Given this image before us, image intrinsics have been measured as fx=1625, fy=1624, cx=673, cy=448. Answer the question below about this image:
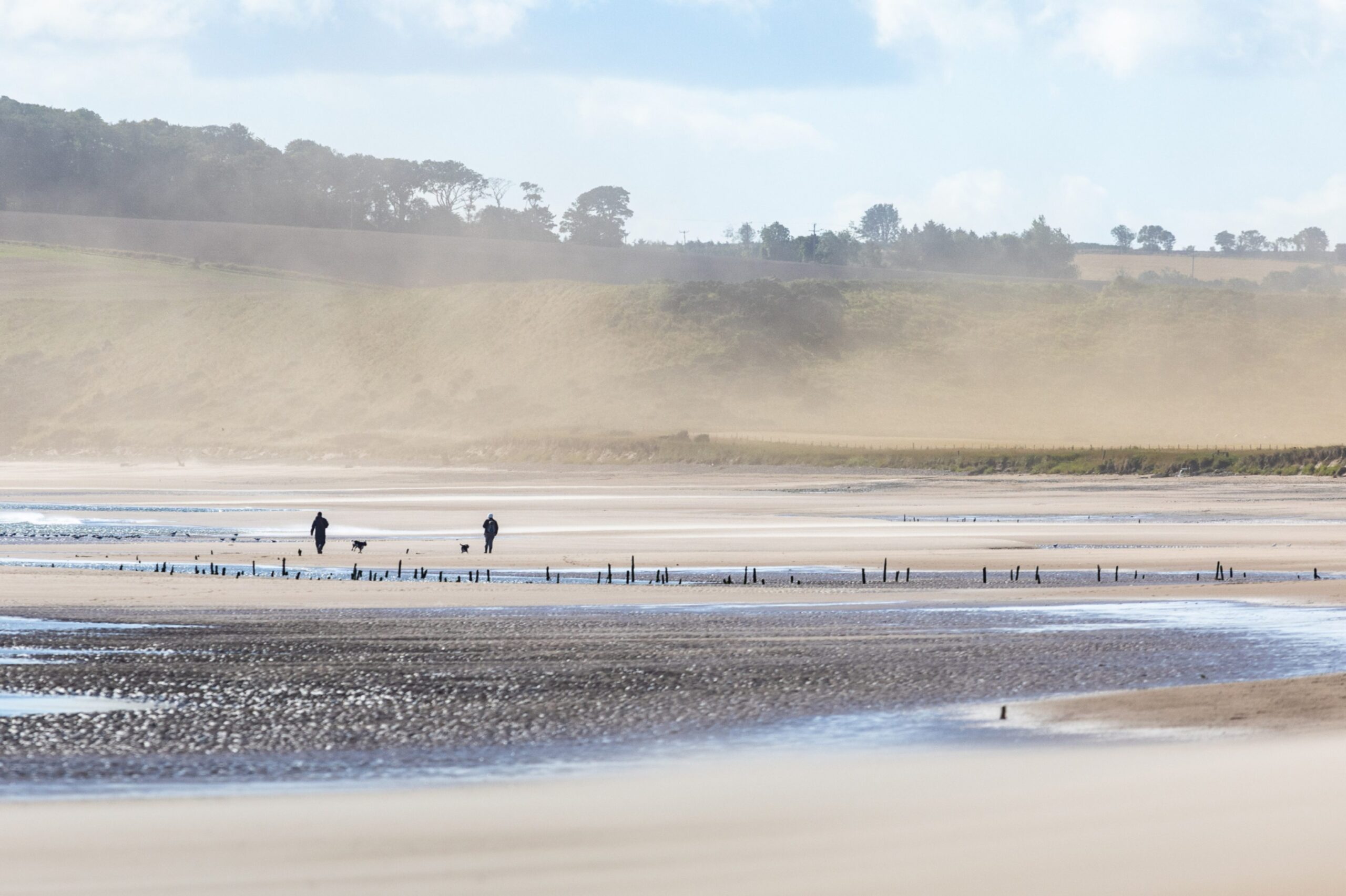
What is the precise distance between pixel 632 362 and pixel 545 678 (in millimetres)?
113677

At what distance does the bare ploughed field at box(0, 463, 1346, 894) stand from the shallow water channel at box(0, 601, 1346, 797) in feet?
0.26

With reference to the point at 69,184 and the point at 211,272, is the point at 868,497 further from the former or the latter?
the point at 69,184

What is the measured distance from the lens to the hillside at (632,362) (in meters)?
118

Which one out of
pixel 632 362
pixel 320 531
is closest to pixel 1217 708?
pixel 320 531

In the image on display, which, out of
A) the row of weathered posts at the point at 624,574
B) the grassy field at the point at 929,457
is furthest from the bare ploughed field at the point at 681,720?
the grassy field at the point at 929,457

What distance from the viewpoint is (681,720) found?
51.0 feet

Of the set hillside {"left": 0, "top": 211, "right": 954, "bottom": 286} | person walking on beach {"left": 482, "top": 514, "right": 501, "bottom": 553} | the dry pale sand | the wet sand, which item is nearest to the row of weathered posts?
person walking on beach {"left": 482, "top": 514, "right": 501, "bottom": 553}

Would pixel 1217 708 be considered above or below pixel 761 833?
above

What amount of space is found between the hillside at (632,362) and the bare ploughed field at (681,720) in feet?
247

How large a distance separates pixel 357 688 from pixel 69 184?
17815 cm

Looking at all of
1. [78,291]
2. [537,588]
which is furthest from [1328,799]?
[78,291]

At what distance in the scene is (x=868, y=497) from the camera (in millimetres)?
59375

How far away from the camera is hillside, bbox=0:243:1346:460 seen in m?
118

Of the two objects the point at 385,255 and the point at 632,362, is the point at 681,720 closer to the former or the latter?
the point at 632,362
